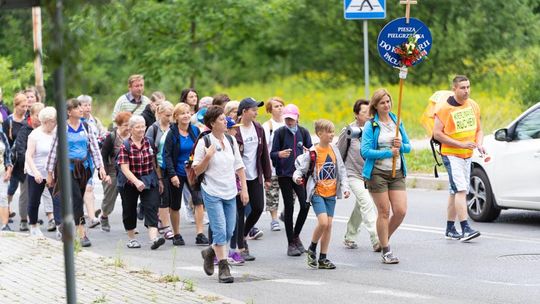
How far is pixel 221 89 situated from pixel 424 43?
32.8 meters

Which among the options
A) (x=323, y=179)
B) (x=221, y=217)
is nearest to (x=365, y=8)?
(x=323, y=179)

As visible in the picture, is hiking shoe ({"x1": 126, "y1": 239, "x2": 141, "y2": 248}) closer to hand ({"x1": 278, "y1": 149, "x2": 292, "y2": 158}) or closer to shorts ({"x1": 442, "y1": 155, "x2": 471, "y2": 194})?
hand ({"x1": 278, "y1": 149, "x2": 292, "y2": 158})

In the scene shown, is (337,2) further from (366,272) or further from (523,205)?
(366,272)

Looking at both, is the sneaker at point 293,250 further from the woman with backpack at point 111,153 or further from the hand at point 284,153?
the woman with backpack at point 111,153

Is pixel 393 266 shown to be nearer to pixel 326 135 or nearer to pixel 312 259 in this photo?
pixel 312 259

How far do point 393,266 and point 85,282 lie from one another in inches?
123

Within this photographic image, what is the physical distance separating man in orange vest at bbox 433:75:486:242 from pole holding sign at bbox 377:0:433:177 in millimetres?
559

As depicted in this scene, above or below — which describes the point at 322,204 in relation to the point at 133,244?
above

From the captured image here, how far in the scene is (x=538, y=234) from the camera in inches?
563

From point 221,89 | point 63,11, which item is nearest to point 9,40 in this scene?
point 221,89

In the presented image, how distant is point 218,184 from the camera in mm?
11633

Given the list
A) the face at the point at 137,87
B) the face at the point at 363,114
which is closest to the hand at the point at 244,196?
the face at the point at 363,114

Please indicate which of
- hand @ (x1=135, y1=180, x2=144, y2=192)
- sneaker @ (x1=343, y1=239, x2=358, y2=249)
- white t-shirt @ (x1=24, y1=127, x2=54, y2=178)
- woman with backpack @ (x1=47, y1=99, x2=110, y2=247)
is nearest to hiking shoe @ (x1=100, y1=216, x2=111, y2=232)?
white t-shirt @ (x1=24, y1=127, x2=54, y2=178)

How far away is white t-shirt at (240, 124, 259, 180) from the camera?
12969 mm
